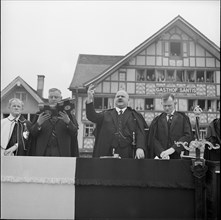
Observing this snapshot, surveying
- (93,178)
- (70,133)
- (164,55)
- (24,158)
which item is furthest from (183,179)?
Result: (164,55)

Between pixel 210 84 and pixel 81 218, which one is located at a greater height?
pixel 210 84

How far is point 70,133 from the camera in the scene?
131 inches

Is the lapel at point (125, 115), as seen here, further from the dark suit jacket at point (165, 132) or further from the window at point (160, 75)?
the window at point (160, 75)

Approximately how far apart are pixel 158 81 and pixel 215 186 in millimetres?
13883

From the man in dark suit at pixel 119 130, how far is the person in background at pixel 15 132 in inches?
31.3

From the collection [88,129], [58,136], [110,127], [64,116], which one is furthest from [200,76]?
[64,116]

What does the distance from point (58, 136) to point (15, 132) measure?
20.4 inches

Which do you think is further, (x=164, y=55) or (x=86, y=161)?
(x=164, y=55)

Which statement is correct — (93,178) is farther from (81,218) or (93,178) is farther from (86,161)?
(81,218)

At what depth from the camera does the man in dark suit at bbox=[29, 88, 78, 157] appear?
3176 mm

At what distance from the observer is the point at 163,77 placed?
15.8 meters

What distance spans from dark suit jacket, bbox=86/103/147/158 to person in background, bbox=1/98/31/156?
791 mm

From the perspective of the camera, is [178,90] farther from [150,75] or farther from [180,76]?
[150,75]

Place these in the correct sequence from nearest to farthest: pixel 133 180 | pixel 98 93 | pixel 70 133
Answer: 1. pixel 133 180
2. pixel 70 133
3. pixel 98 93
